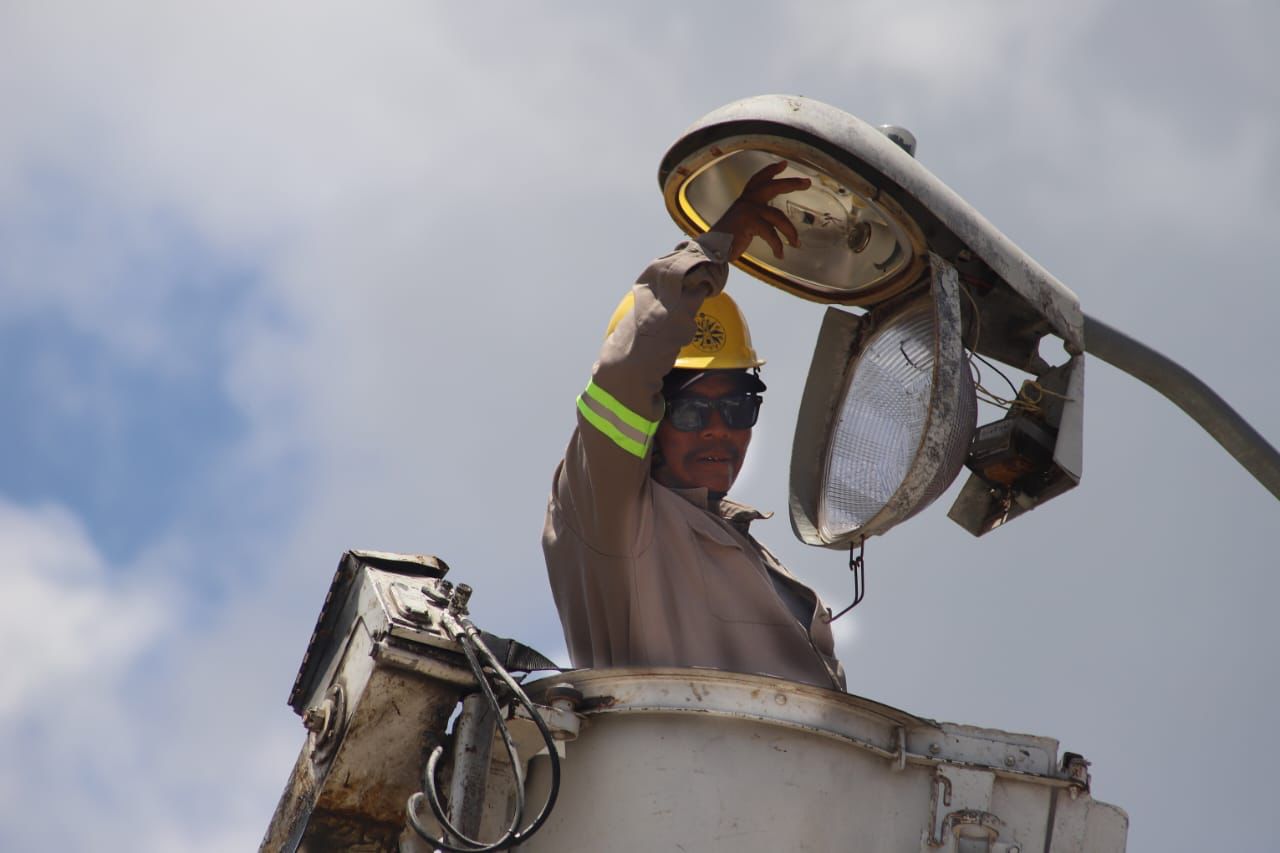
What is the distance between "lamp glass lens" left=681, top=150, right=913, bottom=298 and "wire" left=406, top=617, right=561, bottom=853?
2169 millimetres

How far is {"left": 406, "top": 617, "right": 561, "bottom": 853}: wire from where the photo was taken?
687cm

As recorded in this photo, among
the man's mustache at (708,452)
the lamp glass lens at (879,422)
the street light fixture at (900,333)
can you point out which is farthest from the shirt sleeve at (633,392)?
the lamp glass lens at (879,422)

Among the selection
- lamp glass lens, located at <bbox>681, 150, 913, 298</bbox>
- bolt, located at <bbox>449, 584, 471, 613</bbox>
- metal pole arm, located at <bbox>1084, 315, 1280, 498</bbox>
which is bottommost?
bolt, located at <bbox>449, 584, 471, 613</bbox>

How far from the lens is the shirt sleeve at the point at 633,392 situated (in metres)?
8.00

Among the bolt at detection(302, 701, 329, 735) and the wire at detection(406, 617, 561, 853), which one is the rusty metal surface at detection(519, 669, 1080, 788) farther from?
the bolt at detection(302, 701, 329, 735)

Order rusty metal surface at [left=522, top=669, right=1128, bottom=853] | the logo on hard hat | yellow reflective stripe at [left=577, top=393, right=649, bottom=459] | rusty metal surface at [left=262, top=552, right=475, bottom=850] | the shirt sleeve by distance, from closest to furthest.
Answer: rusty metal surface at [left=522, top=669, right=1128, bottom=853] → rusty metal surface at [left=262, top=552, right=475, bottom=850] → the shirt sleeve → yellow reflective stripe at [left=577, top=393, right=649, bottom=459] → the logo on hard hat

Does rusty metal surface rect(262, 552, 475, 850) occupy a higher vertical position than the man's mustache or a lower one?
lower

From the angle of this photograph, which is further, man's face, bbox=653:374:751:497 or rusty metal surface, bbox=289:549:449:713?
man's face, bbox=653:374:751:497

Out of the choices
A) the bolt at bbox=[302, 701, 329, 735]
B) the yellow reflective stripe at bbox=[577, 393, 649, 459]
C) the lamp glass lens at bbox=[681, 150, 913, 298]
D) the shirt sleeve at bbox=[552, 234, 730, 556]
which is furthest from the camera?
the lamp glass lens at bbox=[681, 150, 913, 298]

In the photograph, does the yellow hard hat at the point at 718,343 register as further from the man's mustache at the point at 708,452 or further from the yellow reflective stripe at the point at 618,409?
the yellow reflective stripe at the point at 618,409

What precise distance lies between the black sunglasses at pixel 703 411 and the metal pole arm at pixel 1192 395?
1491mm

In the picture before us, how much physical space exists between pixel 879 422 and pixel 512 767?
227cm

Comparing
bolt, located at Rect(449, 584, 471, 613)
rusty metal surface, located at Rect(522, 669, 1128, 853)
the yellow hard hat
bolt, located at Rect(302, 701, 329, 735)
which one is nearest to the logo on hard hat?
the yellow hard hat

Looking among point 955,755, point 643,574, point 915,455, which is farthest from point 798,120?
point 955,755
